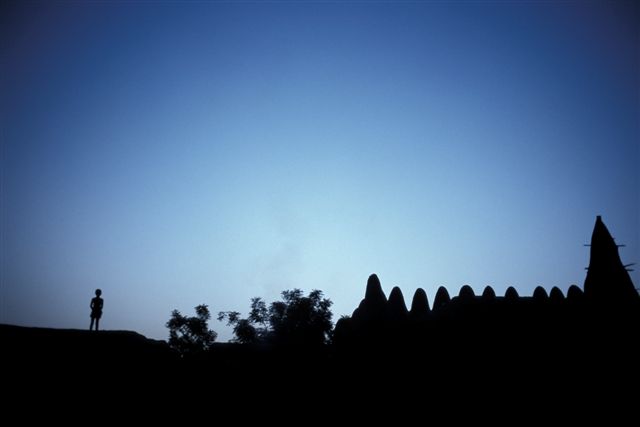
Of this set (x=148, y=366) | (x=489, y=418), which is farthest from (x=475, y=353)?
(x=148, y=366)

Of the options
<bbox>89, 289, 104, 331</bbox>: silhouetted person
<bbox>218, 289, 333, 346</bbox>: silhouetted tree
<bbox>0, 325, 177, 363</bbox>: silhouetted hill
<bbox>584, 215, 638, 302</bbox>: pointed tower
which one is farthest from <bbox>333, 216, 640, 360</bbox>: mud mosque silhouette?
<bbox>218, 289, 333, 346</bbox>: silhouetted tree

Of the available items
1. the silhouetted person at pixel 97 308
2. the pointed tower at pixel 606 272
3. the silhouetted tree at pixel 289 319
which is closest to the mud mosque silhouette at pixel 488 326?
the pointed tower at pixel 606 272

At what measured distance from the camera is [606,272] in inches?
636

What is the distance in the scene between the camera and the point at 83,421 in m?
7.93

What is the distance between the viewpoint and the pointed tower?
1504 cm

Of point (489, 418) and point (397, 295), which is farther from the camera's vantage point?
point (397, 295)

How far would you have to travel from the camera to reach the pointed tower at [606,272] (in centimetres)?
1504

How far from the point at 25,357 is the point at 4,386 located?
880mm

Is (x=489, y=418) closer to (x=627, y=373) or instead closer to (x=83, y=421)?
(x=627, y=373)

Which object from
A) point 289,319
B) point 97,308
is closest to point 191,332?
point 289,319

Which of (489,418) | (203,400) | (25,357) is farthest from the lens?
(203,400)

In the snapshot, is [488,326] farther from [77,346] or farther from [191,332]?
[191,332]

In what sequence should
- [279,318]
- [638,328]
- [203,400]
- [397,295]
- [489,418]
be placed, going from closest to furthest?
[489,418]
[203,400]
[638,328]
[397,295]
[279,318]

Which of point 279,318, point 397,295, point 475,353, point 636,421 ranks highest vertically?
point 279,318
